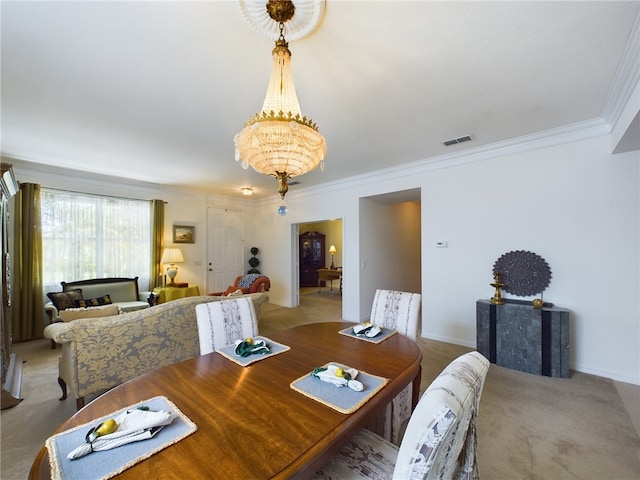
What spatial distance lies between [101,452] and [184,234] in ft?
19.0

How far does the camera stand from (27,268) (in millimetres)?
4195

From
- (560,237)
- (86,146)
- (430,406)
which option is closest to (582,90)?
(560,237)

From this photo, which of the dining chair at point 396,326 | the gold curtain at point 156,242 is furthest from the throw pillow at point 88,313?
the gold curtain at point 156,242

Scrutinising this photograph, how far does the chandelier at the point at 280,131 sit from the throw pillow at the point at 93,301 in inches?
160

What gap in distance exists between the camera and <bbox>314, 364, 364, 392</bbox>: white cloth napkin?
1.26 meters

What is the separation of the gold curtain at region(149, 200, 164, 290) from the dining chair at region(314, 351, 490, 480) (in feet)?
18.1

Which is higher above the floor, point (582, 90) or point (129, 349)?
point (582, 90)

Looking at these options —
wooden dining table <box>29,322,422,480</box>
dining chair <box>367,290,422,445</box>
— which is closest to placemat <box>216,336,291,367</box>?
wooden dining table <box>29,322,422,480</box>

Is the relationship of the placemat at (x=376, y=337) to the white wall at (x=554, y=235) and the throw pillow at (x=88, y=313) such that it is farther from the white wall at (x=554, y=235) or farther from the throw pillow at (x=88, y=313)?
the throw pillow at (x=88, y=313)

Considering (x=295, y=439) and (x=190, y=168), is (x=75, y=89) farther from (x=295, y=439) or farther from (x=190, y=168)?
(x=295, y=439)

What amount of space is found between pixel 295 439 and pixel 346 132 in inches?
117

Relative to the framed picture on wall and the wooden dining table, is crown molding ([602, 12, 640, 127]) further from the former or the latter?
the framed picture on wall

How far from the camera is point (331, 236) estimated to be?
1018cm

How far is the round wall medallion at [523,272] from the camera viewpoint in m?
3.24
